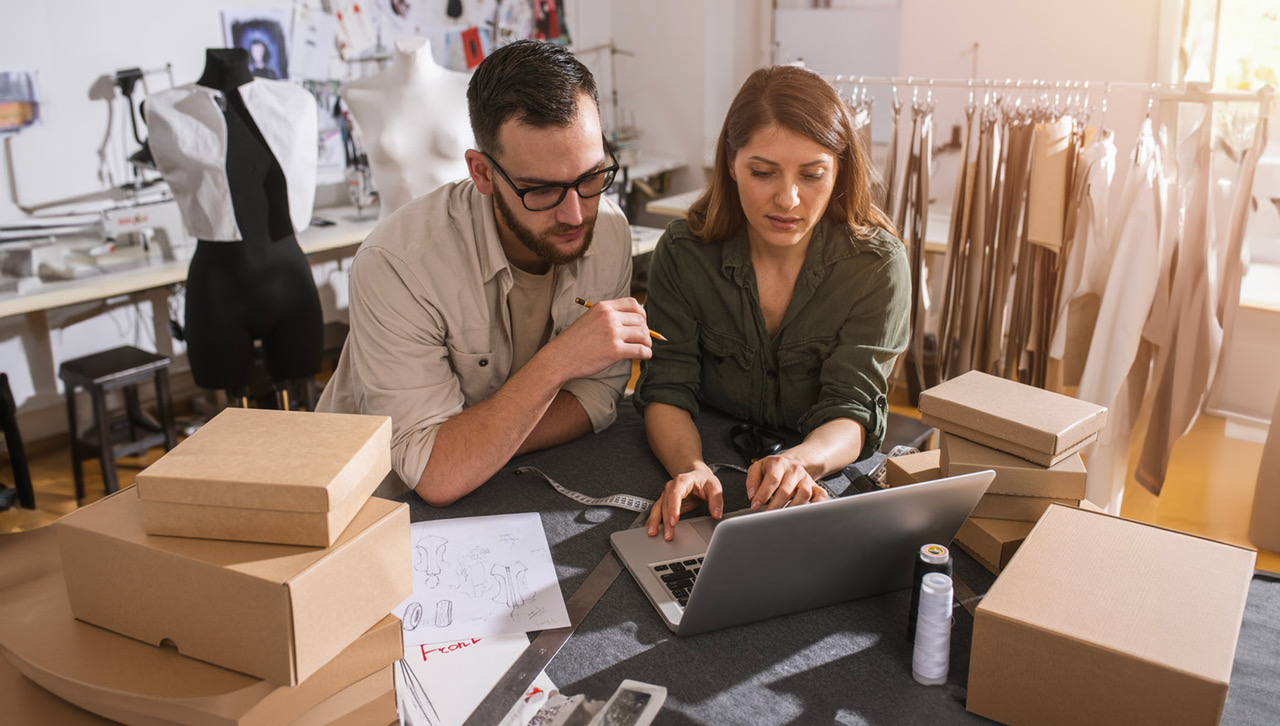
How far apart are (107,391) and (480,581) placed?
2588mm

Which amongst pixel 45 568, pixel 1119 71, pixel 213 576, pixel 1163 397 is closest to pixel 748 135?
pixel 213 576

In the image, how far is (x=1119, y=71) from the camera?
3.74 meters

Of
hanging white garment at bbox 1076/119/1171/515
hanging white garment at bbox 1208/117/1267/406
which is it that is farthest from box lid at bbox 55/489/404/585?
hanging white garment at bbox 1208/117/1267/406

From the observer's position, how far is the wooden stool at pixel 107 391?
319 cm

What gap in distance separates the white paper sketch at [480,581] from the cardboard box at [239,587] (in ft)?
0.54

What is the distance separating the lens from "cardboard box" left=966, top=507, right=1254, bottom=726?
0.96 metres

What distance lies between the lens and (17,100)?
137 inches

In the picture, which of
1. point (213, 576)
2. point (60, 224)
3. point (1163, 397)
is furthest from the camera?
point (60, 224)

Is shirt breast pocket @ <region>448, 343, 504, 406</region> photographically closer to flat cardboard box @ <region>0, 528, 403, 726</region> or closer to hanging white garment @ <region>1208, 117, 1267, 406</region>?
flat cardboard box @ <region>0, 528, 403, 726</region>

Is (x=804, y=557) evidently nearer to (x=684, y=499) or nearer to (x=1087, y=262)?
(x=684, y=499)

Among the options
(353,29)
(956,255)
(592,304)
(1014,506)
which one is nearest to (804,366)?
(592,304)

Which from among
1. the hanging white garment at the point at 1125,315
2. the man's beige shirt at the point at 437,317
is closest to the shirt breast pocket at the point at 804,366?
the man's beige shirt at the point at 437,317

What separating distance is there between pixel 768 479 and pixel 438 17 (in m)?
4.12

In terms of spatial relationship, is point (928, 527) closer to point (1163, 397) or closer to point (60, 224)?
point (1163, 397)
